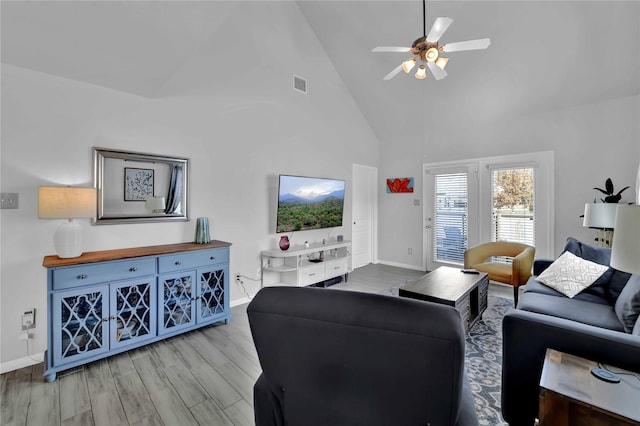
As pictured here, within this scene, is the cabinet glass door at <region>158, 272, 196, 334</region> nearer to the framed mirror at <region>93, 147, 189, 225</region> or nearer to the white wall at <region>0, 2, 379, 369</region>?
the white wall at <region>0, 2, 379, 369</region>

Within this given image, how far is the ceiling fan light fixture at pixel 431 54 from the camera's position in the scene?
2549 millimetres

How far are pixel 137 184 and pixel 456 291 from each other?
→ 329cm

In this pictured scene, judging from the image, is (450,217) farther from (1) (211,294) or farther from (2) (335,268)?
(1) (211,294)

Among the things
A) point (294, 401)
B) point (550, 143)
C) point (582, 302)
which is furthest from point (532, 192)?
point (294, 401)

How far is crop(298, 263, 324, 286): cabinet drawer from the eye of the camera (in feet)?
13.1

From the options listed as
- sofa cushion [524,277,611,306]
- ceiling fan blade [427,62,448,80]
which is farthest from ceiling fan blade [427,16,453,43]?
Result: sofa cushion [524,277,611,306]

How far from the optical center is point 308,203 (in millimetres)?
4465

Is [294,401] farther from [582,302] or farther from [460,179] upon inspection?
[460,179]

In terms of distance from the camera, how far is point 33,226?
92.0 inches

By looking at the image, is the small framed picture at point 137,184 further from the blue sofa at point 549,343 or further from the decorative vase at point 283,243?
the blue sofa at point 549,343

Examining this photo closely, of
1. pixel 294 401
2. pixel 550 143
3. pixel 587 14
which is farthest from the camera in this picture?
pixel 550 143

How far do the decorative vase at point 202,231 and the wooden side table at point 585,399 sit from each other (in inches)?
117

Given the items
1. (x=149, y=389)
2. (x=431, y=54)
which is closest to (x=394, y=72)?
(x=431, y=54)

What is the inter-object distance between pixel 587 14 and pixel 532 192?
2.27 m
